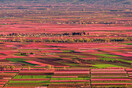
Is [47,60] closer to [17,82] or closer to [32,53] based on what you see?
[32,53]

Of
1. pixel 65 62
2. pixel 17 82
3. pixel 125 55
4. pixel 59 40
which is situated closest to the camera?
pixel 17 82

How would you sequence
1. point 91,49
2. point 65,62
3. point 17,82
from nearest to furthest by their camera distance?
1. point 17,82
2. point 65,62
3. point 91,49

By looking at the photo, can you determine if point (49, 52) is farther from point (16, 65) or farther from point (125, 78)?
point (125, 78)

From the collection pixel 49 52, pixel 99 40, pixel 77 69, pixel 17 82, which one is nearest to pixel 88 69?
pixel 77 69

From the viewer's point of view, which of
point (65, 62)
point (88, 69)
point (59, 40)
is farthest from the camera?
point (59, 40)

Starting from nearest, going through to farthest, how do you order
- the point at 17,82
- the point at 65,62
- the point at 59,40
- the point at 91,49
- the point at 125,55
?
the point at 17,82 → the point at 65,62 → the point at 125,55 → the point at 91,49 → the point at 59,40

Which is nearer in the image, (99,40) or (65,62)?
(65,62)

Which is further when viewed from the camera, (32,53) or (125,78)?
(32,53)

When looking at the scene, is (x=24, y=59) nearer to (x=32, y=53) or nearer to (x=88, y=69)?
(x=32, y=53)

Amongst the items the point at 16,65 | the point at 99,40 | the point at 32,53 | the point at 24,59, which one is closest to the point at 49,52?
the point at 32,53
